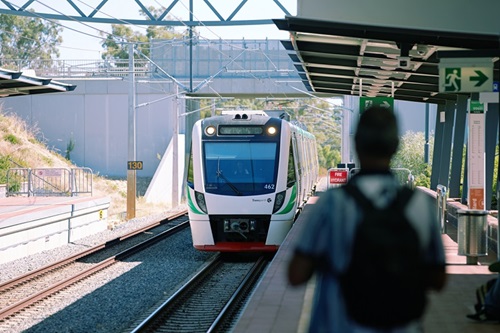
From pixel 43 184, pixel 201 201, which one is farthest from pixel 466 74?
pixel 43 184

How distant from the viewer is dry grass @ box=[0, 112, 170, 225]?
39.3m

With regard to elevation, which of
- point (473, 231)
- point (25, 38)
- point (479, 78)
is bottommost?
point (473, 231)

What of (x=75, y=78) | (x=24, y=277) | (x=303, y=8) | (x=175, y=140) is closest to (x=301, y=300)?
(x=303, y=8)

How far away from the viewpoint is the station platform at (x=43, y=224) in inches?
725

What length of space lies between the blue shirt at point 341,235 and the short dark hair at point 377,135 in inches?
4.6

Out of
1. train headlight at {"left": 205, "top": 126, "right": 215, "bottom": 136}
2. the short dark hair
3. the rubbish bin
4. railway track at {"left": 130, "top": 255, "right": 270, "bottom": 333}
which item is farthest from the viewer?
train headlight at {"left": 205, "top": 126, "right": 215, "bottom": 136}

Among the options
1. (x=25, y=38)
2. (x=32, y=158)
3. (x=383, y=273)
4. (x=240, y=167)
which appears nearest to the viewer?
(x=383, y=273)

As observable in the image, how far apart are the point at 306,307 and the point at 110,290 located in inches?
203

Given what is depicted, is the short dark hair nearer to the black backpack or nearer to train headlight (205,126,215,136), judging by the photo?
the black backpack

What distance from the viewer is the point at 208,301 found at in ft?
42.7

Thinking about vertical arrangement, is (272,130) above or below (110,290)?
above

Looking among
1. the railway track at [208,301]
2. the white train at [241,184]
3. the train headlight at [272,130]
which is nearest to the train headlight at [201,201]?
the white train at [241,184]

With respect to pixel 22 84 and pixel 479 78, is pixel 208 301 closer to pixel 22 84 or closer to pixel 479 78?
pixel 479 78

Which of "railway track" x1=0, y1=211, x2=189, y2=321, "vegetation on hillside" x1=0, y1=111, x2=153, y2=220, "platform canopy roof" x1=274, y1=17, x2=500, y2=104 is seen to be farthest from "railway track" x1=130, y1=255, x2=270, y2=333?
"vegetation on hillside" x1=0, y1=111, x2=153, y2=220
